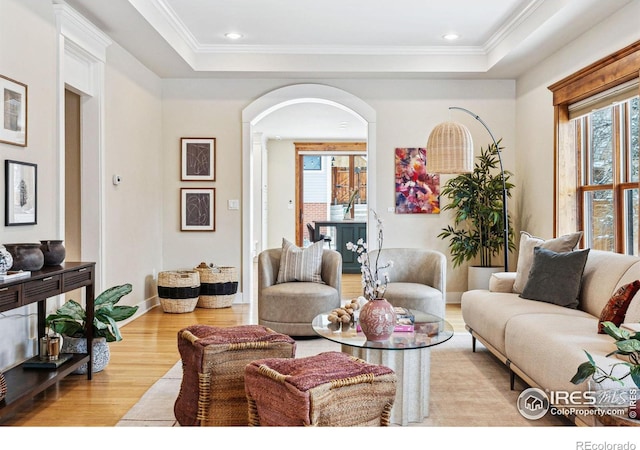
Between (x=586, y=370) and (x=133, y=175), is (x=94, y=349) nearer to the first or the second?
(x=133, y=175)

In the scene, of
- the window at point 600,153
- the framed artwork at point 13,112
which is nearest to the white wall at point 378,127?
the window at point 600,153

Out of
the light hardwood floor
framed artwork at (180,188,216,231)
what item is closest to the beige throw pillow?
the light hardwood floor

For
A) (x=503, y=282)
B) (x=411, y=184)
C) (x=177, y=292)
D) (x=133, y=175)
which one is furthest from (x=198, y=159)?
(x=503, y=282)

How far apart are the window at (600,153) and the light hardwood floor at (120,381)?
1.51 metres

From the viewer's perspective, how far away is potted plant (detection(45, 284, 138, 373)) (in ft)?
11.0

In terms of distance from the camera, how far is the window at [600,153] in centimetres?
398

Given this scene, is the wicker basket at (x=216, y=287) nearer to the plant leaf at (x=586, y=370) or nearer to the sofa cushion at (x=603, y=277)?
the sofa cushion at (x=603, y=277)

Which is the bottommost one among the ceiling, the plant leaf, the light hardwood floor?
the light hardwood floor

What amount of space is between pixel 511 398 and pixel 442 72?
395 cm

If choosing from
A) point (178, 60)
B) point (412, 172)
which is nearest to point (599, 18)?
point (412, 172)

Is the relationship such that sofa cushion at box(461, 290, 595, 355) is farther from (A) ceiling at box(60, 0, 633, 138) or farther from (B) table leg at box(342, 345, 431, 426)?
(A) ceiling at box(60, 0, 633, 138)

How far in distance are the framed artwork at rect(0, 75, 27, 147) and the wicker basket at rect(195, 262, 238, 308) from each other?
2.86 meters

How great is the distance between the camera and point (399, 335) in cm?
288

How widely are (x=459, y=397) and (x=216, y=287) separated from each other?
11.5 ft
